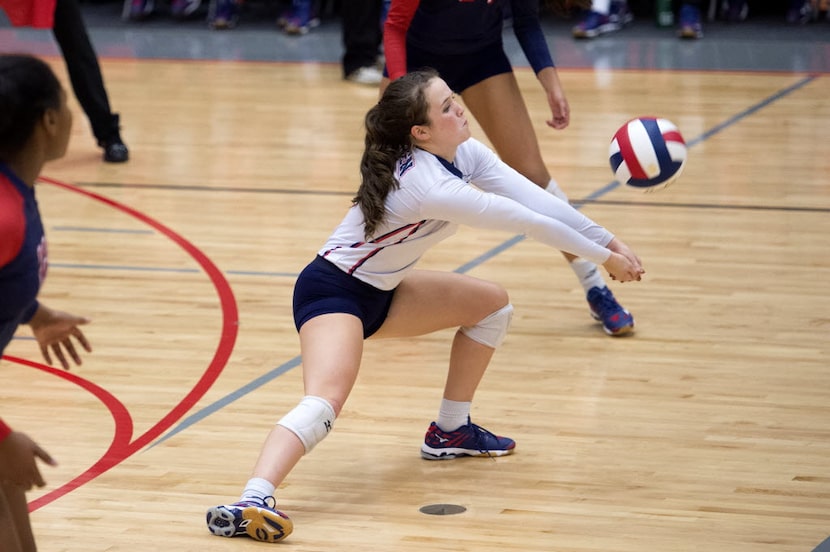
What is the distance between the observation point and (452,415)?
11.6ft

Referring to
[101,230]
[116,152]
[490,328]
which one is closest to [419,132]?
[490,328]

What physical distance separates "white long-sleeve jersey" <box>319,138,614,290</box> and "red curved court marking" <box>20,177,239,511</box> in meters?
0.83

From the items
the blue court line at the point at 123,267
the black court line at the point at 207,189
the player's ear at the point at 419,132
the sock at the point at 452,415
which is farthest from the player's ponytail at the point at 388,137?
the black court line at the point at 207,189

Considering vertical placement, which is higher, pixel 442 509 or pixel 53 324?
pixel 53 324

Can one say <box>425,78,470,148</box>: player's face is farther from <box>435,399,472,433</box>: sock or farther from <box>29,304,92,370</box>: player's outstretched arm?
<box>29,304,92,370</box>: player's outstretched arm

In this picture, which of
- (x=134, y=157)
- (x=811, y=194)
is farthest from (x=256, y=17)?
(x=811, y=194)

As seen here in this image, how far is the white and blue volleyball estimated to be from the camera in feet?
12.5

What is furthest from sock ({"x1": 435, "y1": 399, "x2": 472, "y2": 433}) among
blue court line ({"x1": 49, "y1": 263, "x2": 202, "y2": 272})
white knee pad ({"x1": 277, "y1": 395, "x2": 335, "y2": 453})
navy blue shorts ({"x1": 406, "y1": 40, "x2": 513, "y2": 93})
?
blue court line ({"x1": 49, "y1": 263, "x2": 202, "y2": 272})

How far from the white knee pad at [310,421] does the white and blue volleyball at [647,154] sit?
128cm

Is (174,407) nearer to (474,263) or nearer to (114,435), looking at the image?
(114,435)

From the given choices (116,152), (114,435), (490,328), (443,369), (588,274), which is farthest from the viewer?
(116,152)

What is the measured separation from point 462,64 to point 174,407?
1559 millimetres

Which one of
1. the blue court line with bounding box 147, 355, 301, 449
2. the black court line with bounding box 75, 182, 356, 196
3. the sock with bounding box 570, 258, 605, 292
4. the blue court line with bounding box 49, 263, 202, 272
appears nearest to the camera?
the blue court line with bounding box 147, 355, 301, 449

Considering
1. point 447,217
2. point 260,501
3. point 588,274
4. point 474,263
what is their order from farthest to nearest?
point 474,263 < point 588,274 < point 447,217 < point 260,501
